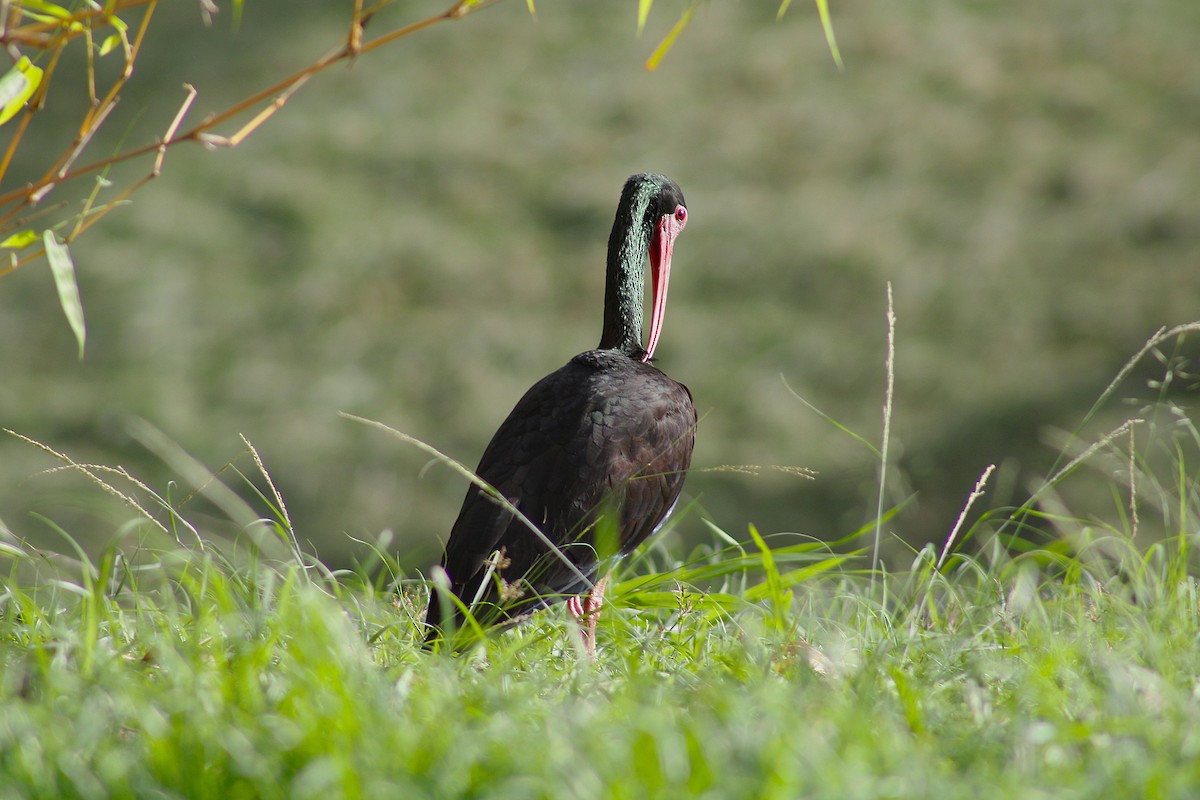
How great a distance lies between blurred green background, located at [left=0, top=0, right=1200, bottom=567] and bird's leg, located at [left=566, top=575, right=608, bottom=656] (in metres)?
3.68

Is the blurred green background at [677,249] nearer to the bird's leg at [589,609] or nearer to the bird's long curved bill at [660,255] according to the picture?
the bird's long curved bill at [660,255]

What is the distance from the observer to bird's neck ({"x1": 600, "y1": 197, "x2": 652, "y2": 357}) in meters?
3.39

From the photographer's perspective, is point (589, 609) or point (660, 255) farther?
point (660, 255)

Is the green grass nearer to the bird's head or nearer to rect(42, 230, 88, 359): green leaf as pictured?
rect(42, 230, 88, 359): green leaf

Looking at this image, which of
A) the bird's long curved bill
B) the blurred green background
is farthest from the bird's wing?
the blurred green background

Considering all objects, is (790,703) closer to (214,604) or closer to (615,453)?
(214,604)

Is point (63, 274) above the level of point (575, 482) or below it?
above

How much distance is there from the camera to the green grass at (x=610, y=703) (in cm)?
136

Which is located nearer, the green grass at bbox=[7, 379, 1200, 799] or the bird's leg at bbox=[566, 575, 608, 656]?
the green grass at bbox=[7, 379, 1200, 799]

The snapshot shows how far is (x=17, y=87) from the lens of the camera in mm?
1758

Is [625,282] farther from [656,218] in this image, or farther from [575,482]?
[575,482]

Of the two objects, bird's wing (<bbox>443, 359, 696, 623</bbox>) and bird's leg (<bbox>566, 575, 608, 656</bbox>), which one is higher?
bird's wing (<bbox>443, 359, 696, 623</bbox>)

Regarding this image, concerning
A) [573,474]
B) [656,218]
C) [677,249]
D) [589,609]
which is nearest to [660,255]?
[656,218]

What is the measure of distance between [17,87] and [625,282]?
6.24 ft
